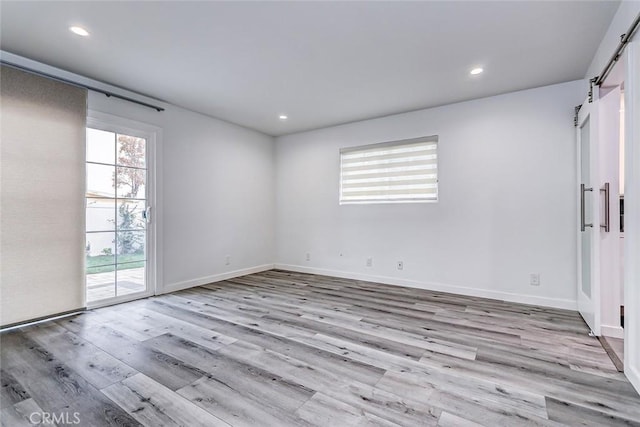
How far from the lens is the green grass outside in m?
3.25

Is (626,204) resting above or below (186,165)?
below

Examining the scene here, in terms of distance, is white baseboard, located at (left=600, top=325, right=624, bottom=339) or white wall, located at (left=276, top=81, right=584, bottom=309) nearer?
white baseboard, located at (left=600, top=325, right=624, bottom=339)

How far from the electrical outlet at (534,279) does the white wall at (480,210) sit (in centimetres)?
4

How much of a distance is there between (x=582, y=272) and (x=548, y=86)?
212cm

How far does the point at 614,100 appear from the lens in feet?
8.04

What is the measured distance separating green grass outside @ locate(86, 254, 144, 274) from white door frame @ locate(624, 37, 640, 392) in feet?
15.2

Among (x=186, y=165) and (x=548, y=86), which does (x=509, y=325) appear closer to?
(x=548, y=86)

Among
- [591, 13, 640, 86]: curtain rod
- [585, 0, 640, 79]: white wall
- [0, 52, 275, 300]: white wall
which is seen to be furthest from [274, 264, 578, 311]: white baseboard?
[585, 0, 640, 79]: white wall

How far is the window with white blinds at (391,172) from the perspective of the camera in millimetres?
4164

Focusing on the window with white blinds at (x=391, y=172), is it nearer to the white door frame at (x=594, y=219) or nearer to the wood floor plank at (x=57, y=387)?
the white door frame at (x=594, y=219)

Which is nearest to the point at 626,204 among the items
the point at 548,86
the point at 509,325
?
the point at 509,325

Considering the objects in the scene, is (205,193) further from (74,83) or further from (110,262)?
(74,83)

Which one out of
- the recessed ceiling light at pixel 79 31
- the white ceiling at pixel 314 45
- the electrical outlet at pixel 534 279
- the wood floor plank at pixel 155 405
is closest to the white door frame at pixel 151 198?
the white ceiling at pixel 314 45

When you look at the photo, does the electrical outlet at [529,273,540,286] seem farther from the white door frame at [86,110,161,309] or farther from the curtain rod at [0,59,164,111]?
the curtain rod at [0,59,164,111]
